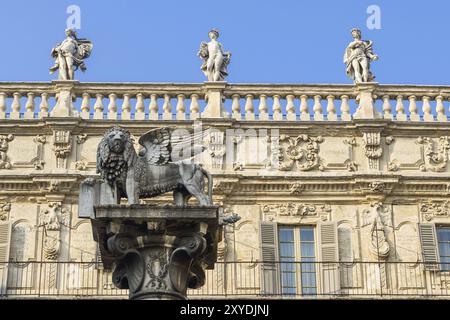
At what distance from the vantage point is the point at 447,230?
110 feet

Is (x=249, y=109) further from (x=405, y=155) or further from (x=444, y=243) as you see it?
(x=444, y=243)

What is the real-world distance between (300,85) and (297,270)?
17.8 feet

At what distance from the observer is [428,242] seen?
33219mm

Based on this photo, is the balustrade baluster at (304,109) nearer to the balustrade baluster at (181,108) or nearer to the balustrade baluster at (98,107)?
the balustrade baluster at (181,108)

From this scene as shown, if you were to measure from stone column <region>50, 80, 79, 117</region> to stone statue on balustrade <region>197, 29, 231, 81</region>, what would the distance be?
11.5 feet

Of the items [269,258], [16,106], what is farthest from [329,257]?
[16,106]

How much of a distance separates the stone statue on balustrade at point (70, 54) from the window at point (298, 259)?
23.6 feet

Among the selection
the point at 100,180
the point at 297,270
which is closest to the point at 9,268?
the point at 297,270

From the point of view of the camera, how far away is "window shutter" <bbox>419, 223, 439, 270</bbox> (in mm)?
33031

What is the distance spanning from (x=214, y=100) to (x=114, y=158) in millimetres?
12667

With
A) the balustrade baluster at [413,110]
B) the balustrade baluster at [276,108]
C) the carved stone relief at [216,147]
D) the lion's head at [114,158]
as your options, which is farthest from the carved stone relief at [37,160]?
the lion's head at [114,158]

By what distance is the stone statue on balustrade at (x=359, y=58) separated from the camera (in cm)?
3553

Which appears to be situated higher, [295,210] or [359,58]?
[359,58]
